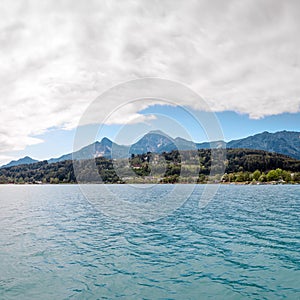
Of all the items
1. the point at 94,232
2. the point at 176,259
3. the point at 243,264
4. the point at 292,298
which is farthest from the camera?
the point at 94,232

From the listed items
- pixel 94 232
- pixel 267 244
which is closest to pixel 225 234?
pixel 267 244

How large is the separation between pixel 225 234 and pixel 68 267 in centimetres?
1328

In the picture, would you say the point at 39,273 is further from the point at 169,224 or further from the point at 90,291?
the point at 169,224

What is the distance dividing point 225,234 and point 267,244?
418 cm

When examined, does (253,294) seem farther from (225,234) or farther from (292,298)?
(225,234)

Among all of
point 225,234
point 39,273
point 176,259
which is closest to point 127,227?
point 225,234

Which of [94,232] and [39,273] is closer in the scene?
[39,273]

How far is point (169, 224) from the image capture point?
3047 centimetres

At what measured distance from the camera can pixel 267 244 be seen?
2086cm

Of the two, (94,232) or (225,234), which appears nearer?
(225,234)

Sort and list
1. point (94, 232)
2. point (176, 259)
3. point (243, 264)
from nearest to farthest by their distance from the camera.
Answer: point (243, 264), point (176, 259), point (94, 232)

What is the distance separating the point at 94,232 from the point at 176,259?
11.0m

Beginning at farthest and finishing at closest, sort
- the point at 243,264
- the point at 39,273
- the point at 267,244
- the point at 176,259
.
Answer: the point at 267,244, the point at 176,259, the point at 243,264, the point at 39,273

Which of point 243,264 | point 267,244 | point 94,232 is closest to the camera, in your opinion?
point 243,264
